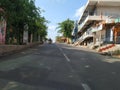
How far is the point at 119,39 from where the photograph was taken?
1606 inches

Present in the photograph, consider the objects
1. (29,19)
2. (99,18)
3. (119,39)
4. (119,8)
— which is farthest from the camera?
(119,8)

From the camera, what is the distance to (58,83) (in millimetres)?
9406

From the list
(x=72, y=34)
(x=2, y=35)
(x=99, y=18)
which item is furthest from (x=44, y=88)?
(x=72, y=34)

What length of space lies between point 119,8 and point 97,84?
2005 inches

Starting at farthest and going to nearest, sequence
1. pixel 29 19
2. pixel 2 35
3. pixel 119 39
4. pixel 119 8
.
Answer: pixel 119 8
pixel 119 39
pixel 29 19
pixel 2 35

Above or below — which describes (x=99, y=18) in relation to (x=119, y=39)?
above

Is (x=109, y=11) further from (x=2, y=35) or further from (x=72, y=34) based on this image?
(x=72, y=34)

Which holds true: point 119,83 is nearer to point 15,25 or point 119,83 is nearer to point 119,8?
point 15,25

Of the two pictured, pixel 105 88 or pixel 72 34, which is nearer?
pixel 105 88

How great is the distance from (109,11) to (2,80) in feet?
165

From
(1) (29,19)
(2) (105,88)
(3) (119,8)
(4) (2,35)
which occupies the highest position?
(3) (119,8)

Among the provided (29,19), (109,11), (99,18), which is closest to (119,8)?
(109,11)

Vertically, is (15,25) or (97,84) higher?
(15,25)

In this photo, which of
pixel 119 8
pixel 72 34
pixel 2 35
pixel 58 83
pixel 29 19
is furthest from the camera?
pixel 72 34
